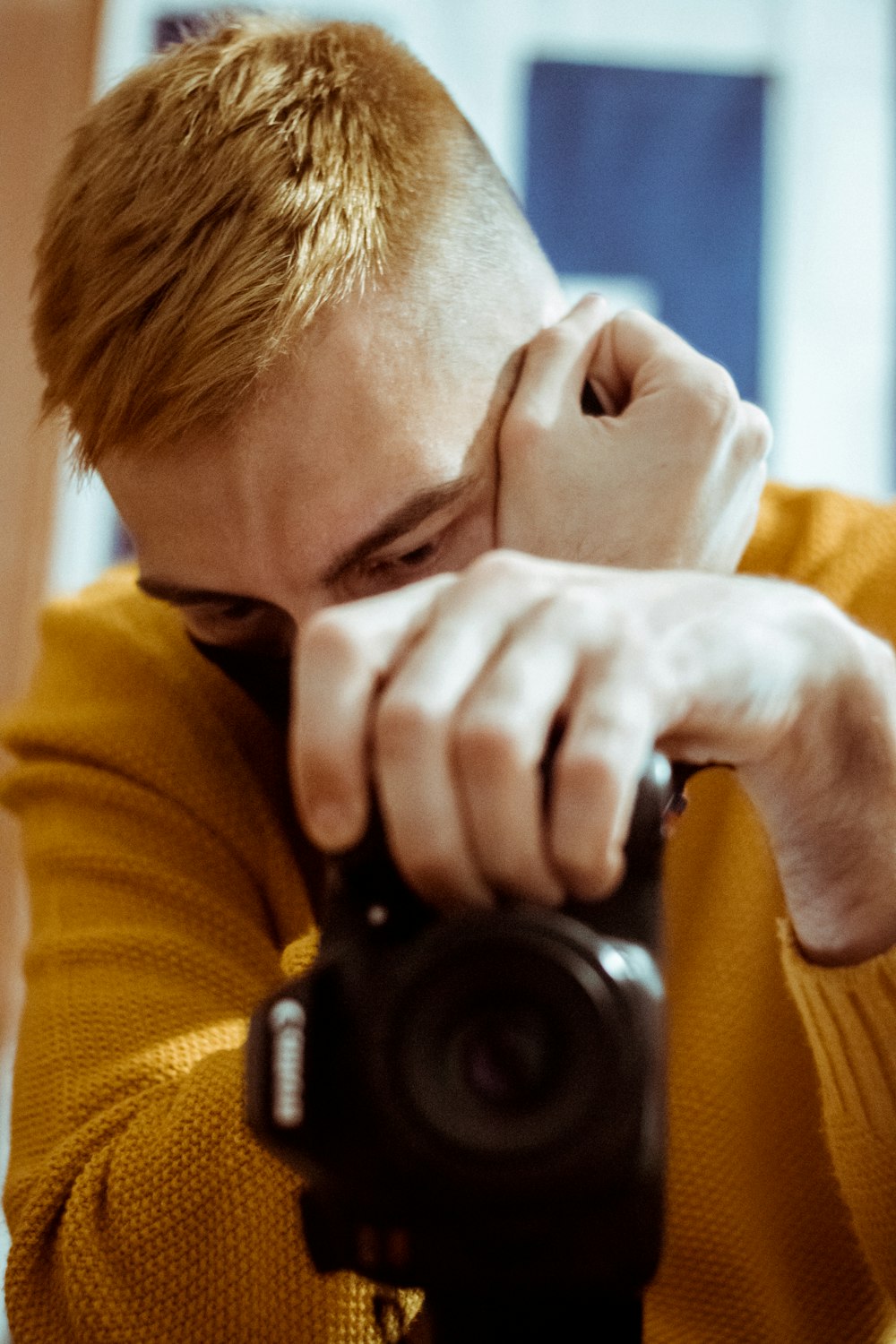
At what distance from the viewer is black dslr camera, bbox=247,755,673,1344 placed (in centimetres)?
37

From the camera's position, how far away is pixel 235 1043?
674 mm

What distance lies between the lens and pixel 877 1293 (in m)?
0.67

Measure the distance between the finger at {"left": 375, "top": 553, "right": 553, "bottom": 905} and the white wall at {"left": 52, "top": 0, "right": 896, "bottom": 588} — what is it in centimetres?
113

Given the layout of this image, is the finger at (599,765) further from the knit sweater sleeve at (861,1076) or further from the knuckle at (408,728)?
the knit sweater sleeve at (861,1076)

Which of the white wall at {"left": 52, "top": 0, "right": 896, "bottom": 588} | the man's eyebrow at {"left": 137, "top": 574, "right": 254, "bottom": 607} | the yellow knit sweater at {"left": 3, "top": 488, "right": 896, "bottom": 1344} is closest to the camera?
the yellow knit sweater at {"left": 3, "top": 488, "right": 896, "bottom": 1344}

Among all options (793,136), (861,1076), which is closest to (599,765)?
(861,1076)

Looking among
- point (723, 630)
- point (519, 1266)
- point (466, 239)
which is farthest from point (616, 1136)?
point (466, 239)

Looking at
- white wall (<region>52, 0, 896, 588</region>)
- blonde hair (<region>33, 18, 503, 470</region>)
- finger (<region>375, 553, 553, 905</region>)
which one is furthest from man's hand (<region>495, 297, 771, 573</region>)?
white wall (<region>52, 0, 896, 588</region>)

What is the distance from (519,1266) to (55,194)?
26.1 inches

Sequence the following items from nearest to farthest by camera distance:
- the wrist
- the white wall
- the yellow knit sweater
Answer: the wrist < the yellow knit sweater < the white wall

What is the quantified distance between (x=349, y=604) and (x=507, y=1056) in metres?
0.18

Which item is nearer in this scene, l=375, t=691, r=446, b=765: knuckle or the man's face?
l=375, t=691, r=446, b=765: knuckle

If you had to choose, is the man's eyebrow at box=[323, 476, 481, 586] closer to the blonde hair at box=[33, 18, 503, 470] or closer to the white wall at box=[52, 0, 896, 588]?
the blonde hair at box=[33, 18, 503, 470]

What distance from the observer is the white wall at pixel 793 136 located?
143cm
